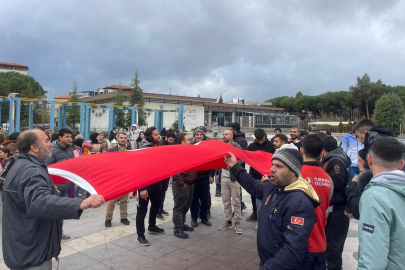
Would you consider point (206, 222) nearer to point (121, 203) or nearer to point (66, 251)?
point (121, 203)

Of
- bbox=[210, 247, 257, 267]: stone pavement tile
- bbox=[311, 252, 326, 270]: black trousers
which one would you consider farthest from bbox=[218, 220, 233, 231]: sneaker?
bbox=[311, 252, 326, 270]: black trousers

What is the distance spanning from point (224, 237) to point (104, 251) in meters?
2.10

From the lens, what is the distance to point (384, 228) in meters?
1.69

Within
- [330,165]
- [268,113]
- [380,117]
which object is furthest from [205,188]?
[268,113]

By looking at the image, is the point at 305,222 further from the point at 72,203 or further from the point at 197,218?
the point at 197,218

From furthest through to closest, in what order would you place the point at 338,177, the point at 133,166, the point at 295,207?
the point at 338,177 → the point at 133,166 → the point at 295,207

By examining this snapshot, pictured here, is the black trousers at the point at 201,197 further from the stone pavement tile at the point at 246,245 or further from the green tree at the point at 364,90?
the green tree at the point at 364,90

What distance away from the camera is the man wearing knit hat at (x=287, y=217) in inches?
82.3

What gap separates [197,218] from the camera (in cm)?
635

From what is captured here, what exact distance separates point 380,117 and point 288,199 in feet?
117

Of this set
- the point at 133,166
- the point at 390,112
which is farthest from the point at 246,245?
the point at 390,112

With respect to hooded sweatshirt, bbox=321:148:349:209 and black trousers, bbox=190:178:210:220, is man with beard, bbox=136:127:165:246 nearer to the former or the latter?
black trousers, bbox=190:178:210:220

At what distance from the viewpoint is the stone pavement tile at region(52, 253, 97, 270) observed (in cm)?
403

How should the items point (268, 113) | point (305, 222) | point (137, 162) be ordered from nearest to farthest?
point (305, 222) → point (137, 162) → point (268, 113)
